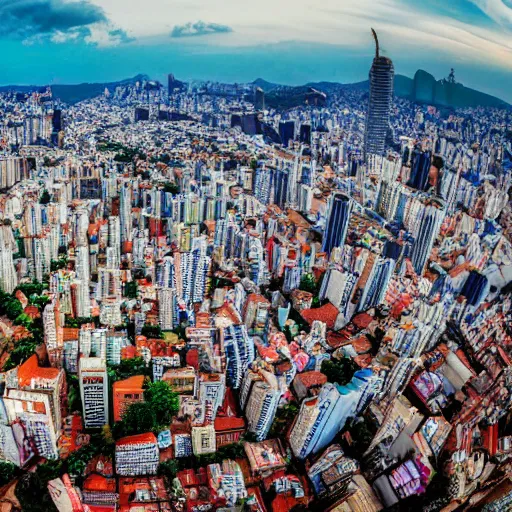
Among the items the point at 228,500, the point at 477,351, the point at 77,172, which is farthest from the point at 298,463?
the point at 77,172

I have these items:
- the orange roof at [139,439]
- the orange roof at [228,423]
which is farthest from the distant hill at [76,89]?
the orange roof at [139,439]

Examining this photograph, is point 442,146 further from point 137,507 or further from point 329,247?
point 137,507

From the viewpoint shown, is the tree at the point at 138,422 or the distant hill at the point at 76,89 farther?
the distant hill at the point at 76,89

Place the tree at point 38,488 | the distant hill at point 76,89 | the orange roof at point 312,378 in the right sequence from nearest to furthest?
the tree at point 38,488 → the orange roof at point 312,378 → the distant hill at point 76,89

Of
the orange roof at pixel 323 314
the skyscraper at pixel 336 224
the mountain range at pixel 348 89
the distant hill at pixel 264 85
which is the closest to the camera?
the orange roof at pixel 323 314

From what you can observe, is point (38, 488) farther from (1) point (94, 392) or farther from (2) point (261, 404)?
(2) point (261, 404)

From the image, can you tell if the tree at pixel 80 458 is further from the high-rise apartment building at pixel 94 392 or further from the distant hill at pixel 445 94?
the distant hill at pixel 445 94
